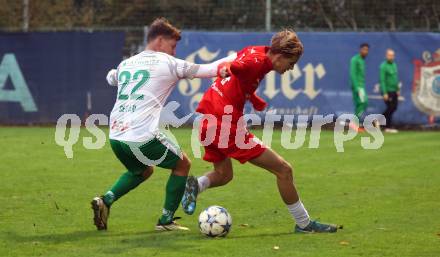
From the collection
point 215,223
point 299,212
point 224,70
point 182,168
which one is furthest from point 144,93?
point 299,212

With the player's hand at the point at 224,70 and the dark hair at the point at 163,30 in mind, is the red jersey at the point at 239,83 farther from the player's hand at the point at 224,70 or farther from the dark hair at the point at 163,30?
the dark hair at the point at 163,30

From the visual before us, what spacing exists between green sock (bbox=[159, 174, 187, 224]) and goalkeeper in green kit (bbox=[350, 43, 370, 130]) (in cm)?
1285

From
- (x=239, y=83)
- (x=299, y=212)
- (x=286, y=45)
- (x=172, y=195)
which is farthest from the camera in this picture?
(x=172, y=195)

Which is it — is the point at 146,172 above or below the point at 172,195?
above

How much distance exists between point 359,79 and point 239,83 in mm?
13200

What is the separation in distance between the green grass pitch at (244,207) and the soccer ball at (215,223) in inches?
3.5

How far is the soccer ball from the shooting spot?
8.21 m

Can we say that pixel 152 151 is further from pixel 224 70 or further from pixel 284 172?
pixel 284 172

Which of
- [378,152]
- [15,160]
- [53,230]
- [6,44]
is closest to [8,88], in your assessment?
[6,44]

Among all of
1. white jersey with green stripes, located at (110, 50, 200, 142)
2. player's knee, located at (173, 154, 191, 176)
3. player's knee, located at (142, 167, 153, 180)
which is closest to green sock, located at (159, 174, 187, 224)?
player's knee, located at (173, 154, 191, 176)

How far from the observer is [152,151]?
8344 millimetres

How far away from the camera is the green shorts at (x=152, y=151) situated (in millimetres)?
8328

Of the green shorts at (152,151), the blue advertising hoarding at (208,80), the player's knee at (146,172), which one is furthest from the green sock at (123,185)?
the blue advertising hoarding at (208,80)

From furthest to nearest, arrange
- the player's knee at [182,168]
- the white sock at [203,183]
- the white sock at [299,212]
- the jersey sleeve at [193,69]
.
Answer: the white sock at [203,183], the player's knee at [182,168], the white sock at [299,212], the jersey sleeve at [193,69]
